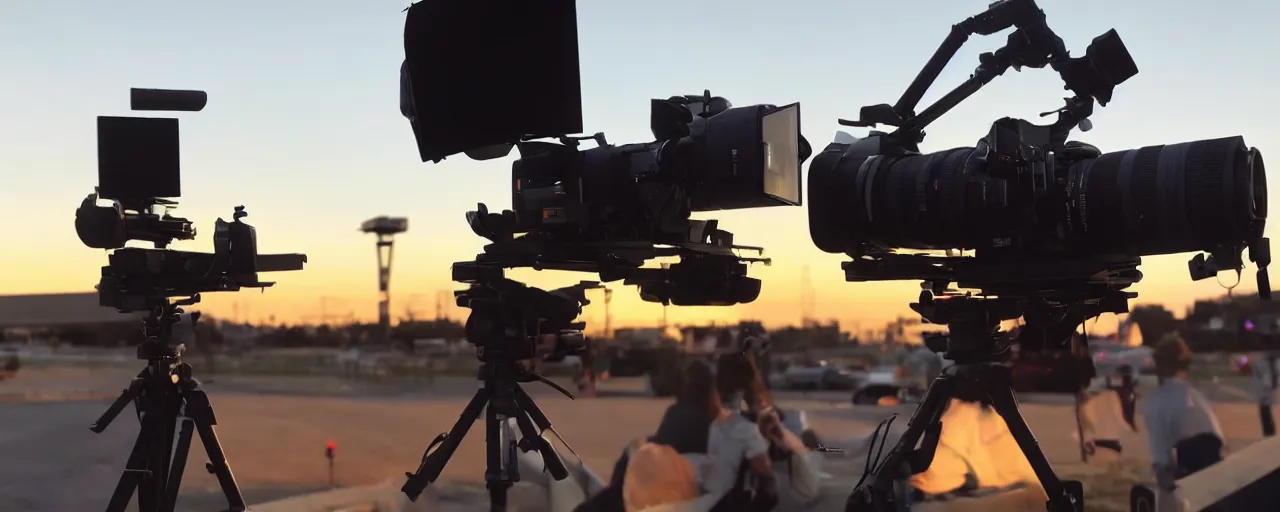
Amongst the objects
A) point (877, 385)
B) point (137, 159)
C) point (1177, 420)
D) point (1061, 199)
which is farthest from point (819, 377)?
point (137, 159)

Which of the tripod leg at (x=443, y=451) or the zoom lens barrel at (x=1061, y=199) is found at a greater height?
the zoom lens barrel at (x=1061, y=199)

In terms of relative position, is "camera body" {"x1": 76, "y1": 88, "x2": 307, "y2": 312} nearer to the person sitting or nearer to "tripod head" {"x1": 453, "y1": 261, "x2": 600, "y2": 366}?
"tripod head" {"x1": 453, "y1": 261, "x2": 600, "y2": 366}

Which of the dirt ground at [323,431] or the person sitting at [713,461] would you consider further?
the person sitting at [713,461]

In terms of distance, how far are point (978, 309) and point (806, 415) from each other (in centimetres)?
240

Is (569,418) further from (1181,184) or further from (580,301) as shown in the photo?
(1181,184)

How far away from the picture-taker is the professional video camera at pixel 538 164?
2582 mm

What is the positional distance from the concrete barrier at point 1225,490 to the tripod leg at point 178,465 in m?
3.76

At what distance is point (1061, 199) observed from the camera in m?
2.34

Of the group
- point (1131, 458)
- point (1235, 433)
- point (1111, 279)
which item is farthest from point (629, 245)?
point (1235, 433)

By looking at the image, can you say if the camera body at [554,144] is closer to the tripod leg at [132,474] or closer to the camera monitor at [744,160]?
the camera monitor at [744,160]

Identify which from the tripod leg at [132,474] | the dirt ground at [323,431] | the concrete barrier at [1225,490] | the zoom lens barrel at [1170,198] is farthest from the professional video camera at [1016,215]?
the tripod leg at [132,474]

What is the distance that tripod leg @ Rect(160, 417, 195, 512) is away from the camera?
3.31 m

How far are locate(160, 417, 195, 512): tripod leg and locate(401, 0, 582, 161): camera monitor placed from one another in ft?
4.96

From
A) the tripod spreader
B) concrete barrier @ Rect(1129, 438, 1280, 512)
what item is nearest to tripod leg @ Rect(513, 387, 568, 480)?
the tripod spreader
